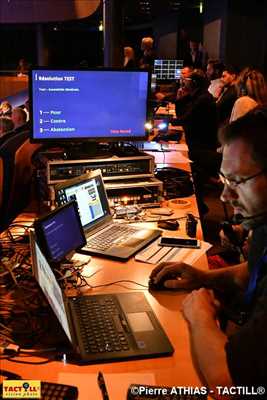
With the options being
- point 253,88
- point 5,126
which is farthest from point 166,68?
point 5,126

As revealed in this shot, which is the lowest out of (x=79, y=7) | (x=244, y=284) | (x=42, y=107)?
(x=244, y=284)

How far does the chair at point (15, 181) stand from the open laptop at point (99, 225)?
2.65 ft

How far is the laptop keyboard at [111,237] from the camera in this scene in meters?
2.21

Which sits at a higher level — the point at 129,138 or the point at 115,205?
the point at 129,138

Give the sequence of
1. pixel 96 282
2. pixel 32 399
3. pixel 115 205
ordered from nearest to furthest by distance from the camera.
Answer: pixel 32 399
pixel 96 282
pixel 115 205

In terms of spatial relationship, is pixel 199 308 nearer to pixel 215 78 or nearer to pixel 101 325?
pixel 101 325

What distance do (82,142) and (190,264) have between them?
1.01 metres

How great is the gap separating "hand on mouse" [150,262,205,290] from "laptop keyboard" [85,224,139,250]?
0.40 m

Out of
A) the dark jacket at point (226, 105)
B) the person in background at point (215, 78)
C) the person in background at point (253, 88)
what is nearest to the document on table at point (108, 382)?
the person in background at point (253, 88)

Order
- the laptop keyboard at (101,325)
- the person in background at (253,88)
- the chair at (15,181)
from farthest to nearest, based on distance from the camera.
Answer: the person in background at (253,88) → the chair at (15,181) → the laptop keyboard at (101,325)

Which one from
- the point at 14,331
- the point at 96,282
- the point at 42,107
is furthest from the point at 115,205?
the point at 14,331

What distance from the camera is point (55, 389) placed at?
124 cm

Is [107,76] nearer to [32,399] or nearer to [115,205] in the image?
[115,205]

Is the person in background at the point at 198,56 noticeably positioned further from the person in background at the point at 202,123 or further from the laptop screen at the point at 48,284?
the laptop screen at the point at 48,284
